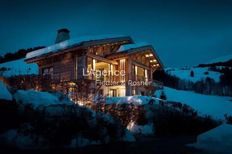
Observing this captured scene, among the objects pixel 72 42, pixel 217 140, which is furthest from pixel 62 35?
pixel 217 140

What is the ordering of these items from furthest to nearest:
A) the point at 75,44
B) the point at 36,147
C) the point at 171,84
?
the point at 171,84
the point at 75,44
the point at 36,147

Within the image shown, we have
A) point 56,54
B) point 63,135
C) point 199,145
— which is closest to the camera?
point 63,135

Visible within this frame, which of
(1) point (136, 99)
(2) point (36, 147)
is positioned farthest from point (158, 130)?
(2) point (36, 147)

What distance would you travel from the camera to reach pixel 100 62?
85.9 ft

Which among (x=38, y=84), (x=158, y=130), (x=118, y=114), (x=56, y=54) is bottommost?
(x=158, y=130)

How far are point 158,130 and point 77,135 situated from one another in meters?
8.49

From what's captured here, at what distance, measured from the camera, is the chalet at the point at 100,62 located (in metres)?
23.4

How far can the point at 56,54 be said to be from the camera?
24.2 m

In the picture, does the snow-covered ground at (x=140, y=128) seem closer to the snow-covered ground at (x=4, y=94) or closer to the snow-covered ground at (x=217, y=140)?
the snow-covered ground at (x=217, y=140)

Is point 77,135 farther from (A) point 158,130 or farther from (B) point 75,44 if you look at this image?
(B) point 75,44

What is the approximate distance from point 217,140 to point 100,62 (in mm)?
17343

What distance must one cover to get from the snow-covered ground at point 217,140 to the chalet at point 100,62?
12.9 meters

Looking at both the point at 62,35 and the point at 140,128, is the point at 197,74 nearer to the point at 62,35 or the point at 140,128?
the point at 62,35

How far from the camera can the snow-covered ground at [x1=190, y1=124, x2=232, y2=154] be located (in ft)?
30.7
